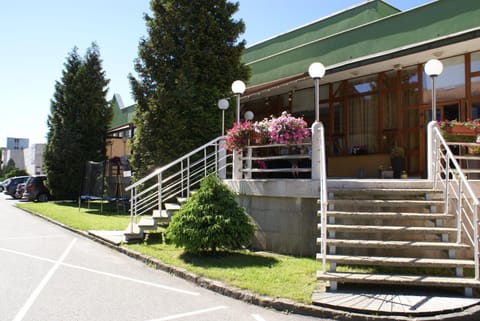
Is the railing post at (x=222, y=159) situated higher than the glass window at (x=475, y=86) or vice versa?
the glass window at (x=475, y=86)

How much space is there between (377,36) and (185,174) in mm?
7557

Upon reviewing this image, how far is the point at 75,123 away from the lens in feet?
75.7

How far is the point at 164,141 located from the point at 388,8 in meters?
10.3

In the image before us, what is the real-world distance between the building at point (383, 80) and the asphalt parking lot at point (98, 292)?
25.9 feet

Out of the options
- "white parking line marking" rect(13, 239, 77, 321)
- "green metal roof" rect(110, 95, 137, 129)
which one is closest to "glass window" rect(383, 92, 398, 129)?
"white parking line marking" rect(13, 239, 77, 321)

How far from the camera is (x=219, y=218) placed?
→ 24.6 feet

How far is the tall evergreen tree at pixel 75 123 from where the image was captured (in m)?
22.8

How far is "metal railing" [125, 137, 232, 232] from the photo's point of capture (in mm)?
10039

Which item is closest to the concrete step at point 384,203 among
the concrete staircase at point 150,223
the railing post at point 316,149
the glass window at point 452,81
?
the railing post at point 316,149

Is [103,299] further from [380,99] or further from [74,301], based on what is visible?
[380,99]

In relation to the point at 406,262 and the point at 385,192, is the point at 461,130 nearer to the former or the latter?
the point at 385,192

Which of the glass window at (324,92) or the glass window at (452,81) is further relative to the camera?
the glass window at (324,92)

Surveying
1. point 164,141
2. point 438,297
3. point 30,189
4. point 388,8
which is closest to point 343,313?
point 438,297

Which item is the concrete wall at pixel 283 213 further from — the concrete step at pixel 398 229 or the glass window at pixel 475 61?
the glass window at pixel 475 61
